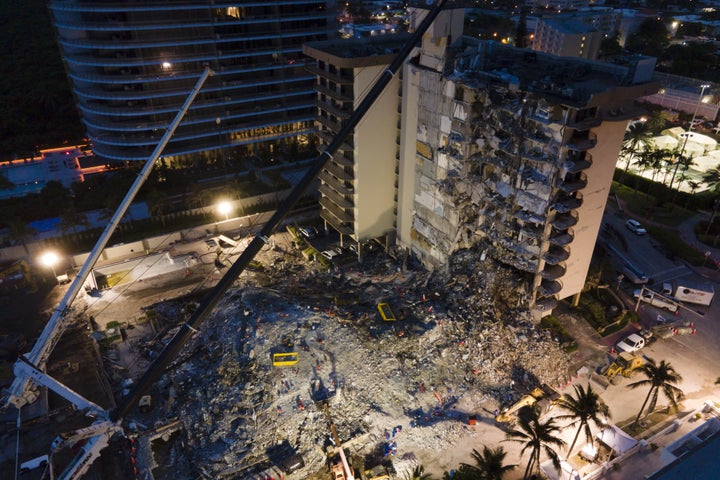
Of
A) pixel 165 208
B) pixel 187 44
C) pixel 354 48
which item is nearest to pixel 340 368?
pixel 354 48

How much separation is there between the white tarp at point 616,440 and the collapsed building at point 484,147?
12.6 meters

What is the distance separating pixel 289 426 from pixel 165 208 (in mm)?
42291

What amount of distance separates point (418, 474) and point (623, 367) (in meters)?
22.3

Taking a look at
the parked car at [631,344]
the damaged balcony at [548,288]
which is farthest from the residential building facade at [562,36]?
Result: the parked car at [631,344]

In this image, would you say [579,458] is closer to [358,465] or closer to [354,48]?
[358,465]

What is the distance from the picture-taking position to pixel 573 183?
130 feet

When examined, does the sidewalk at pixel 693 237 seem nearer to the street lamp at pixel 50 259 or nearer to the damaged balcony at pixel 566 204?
the damaged balcony at pixel 566 204

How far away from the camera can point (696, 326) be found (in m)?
48.7

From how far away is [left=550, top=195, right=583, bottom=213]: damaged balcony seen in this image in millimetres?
40091

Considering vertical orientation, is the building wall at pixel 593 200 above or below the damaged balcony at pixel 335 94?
below

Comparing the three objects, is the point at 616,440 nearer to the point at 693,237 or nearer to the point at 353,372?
the point at 353,372

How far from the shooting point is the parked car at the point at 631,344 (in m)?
45.1

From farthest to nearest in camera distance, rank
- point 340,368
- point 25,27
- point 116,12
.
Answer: point 25,27
point 116,12
point 340,368

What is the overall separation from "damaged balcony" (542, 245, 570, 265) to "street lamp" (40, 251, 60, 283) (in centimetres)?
5302
